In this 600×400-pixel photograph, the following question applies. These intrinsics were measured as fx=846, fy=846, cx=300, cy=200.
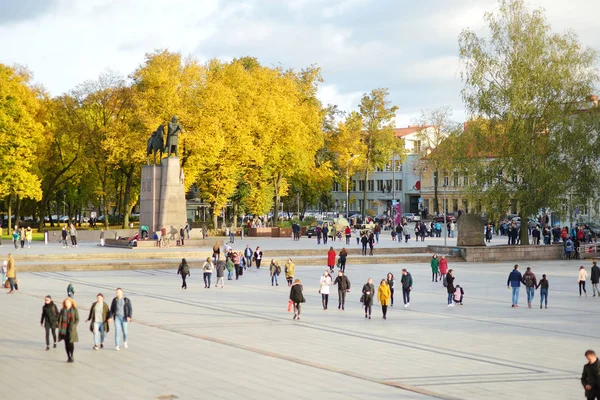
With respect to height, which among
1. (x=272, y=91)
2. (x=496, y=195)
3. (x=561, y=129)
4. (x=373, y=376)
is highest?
(x=272, y=91)

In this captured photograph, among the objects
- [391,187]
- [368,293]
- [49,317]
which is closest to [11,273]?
[49,317]

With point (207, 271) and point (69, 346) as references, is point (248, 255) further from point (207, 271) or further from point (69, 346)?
point (69, 346)

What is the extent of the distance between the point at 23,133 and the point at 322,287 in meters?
43.4

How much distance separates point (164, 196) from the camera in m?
53.9

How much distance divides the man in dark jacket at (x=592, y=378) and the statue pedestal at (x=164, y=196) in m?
44.2

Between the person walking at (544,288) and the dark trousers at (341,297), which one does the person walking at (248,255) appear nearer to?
the dark trousers at (341,297)

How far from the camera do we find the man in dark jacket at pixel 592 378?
11.2 m

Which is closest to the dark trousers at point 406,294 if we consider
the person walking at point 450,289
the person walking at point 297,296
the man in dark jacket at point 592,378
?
the person walking at point 450,289

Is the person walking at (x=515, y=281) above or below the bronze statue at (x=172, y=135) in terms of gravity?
below

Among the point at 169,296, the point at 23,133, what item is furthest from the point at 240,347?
the point at 23,133

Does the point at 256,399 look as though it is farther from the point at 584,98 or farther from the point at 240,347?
the point at 584,98

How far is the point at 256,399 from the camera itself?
13156 millimetres

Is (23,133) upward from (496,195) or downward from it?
upward

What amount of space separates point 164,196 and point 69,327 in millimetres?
37811
